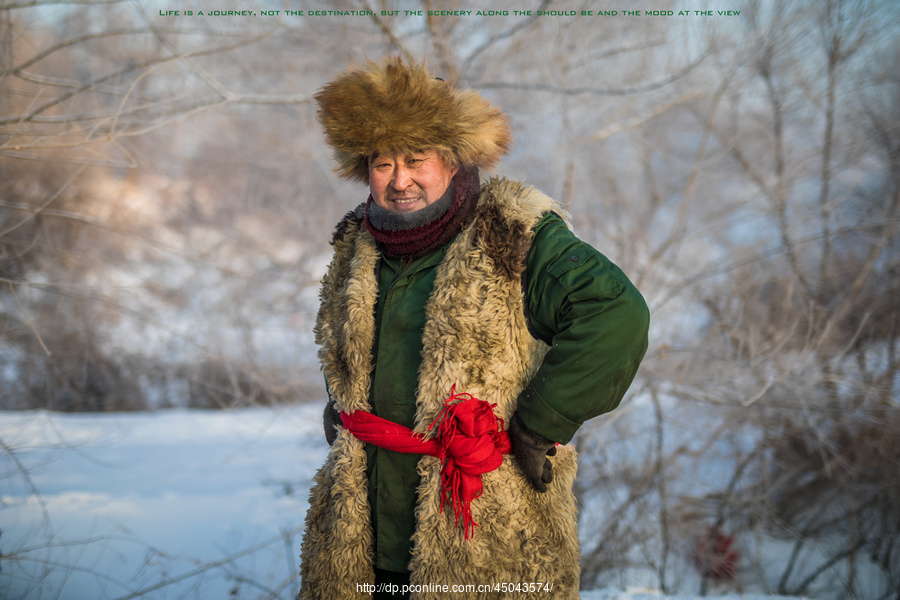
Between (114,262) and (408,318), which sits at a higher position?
(114,262)

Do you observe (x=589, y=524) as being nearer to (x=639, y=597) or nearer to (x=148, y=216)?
(x=639, y=597)

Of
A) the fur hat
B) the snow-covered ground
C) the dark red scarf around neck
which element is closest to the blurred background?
the snow-covered ground

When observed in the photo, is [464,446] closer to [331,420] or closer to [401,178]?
[331,420]

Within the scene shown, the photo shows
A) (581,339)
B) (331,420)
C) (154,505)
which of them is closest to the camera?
(581,339)

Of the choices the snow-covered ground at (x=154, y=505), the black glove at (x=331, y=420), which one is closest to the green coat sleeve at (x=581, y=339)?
the black glove at (x=331, y=420)

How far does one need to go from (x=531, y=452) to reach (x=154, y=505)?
3549mm

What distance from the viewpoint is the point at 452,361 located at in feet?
4.78

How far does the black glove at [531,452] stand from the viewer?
1.43 meters

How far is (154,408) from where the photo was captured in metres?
6.07

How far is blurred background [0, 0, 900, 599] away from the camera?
13.6ft

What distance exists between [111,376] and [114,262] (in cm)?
127

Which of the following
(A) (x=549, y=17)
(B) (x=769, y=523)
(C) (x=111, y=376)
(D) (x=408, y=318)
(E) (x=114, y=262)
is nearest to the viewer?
(D) (x=408, y=318)

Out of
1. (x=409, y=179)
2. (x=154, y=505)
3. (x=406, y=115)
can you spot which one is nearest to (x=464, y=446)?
(x=409, y=179)

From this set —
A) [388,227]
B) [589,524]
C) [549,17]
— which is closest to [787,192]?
[549,17]
